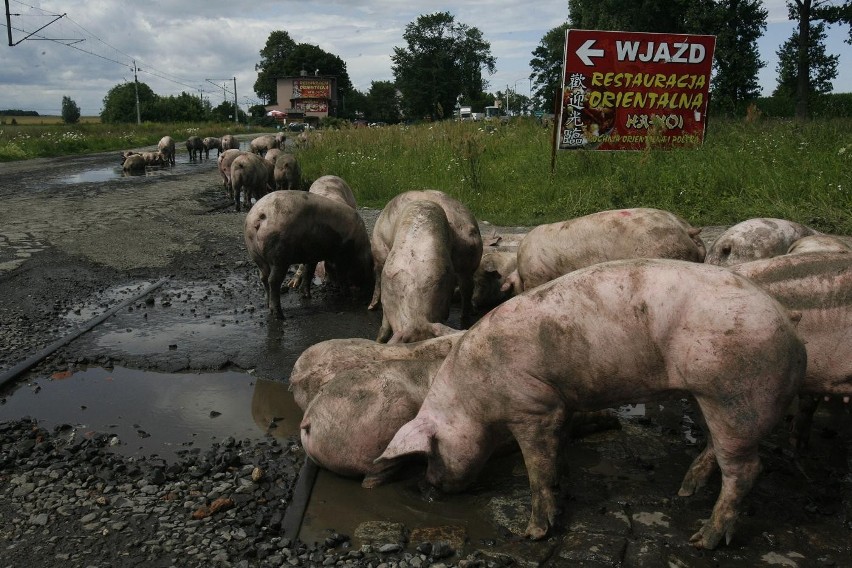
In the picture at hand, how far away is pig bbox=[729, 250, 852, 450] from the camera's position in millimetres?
3955

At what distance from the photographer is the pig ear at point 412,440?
12.3 feet

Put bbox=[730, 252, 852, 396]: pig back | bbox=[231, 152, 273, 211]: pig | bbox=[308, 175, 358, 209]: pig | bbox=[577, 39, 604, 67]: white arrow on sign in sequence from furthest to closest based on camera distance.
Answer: bbox=[231, 152, 273, 211]: pig, bbox=[577, 39, 604, 67]: white arrow on sign, bbox=[308, 175, 358, 209]: pig, bbox=[730, 252, 852, 396]: pig back

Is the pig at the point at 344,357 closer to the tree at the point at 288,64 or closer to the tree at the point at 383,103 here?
the tree at the point at 383,103

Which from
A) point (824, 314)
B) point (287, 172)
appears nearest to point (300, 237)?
point (824, 314)

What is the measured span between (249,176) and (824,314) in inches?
497

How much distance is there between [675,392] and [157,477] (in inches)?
105

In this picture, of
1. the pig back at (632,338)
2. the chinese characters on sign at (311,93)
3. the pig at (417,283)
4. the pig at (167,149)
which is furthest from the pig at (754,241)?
the chinese characters on sign at (311,93)

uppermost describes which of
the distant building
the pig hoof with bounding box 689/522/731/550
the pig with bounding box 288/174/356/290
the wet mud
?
the distant building

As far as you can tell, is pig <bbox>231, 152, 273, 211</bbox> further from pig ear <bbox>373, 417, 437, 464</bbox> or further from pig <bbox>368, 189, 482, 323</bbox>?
pig ear <bbox>373, 417, 437, 464</bbox>

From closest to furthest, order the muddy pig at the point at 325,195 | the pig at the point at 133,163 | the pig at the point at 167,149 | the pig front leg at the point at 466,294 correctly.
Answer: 1. the pig front leg at the point at 466,294
2. the muddy pig at the point at 325,195
3. the pig at the point at 133,163
4. the pig at the point at 167,149

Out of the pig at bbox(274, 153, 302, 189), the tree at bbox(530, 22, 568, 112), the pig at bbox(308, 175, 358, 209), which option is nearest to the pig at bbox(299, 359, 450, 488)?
the pig at bbox(308, 175, 358, 209)

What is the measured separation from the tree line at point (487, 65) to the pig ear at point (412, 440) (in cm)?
889

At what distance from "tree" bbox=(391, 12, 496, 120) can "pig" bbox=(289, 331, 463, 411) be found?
6407 centimetres

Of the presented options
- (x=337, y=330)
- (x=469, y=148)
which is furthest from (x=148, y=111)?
(x=337, y=330)
